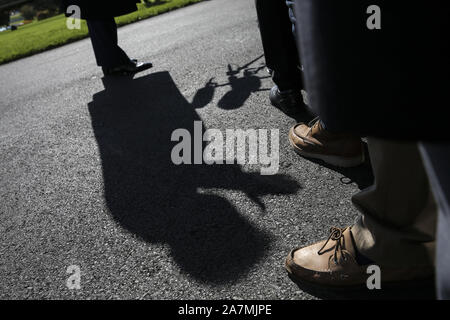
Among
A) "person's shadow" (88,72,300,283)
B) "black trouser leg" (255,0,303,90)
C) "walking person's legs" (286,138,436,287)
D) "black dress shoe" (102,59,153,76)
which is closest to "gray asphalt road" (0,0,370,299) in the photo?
"person's shadow" (88,72,300,283)

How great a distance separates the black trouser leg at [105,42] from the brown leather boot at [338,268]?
3.66m

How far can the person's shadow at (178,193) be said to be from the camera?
1.65m

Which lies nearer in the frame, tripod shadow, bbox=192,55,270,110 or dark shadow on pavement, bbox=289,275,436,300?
dark shadow on pavement, bbox=289,275,436,300

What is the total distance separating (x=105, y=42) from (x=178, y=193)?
2.86 m

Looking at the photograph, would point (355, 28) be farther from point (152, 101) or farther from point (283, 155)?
point (152, 101)

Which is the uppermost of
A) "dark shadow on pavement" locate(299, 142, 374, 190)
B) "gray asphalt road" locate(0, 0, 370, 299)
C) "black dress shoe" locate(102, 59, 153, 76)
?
"black dress shoe" locate(102, 59, 153, 76)

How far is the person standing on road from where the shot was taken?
13.4 feet

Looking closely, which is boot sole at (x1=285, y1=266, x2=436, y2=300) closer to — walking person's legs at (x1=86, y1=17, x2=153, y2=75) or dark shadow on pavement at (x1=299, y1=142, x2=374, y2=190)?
dark shadow on pavement at (x1=299, y1=142, x2=374, y2=190)

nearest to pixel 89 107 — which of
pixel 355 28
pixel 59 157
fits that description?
pixel 59 157

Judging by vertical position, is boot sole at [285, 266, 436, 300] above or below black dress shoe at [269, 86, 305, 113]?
below

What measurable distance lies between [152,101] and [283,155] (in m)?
1.70

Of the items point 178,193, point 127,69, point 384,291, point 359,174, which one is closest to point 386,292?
point 384,291

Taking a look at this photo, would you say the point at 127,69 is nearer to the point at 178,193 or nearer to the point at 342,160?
the point at 178,193

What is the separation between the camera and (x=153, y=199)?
2.12 metres
